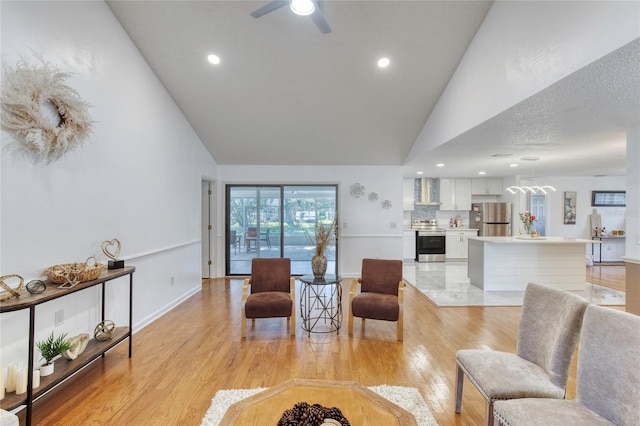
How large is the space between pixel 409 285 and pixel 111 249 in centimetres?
471

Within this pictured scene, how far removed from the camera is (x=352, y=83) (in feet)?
14.1

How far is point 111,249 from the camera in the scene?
3.12 metres

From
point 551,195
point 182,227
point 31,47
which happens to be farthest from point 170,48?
point 551,195

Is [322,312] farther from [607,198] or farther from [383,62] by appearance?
[607,198]

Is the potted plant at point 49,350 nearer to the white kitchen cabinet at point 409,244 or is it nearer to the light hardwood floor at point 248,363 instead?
the light hardwood floor at point 248,363

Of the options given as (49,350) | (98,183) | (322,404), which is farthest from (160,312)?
(322,404)

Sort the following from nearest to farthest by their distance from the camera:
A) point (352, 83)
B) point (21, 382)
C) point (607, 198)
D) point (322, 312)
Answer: point (21, 382) < point (322, 312) < point (352, 83) < point (607, 198)

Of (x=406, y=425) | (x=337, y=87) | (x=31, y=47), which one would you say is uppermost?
(x=337, y=87)

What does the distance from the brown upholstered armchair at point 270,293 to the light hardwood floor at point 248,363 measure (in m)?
0.26

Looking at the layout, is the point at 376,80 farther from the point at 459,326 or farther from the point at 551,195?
the point at 551,195

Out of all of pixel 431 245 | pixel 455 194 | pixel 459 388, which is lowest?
pixel 459 388

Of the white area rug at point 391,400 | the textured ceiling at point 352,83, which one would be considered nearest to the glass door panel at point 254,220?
the textured ceiling at point 352,83

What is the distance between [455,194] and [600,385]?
7.76 metres

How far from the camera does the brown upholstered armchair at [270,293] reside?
335 centimetres
